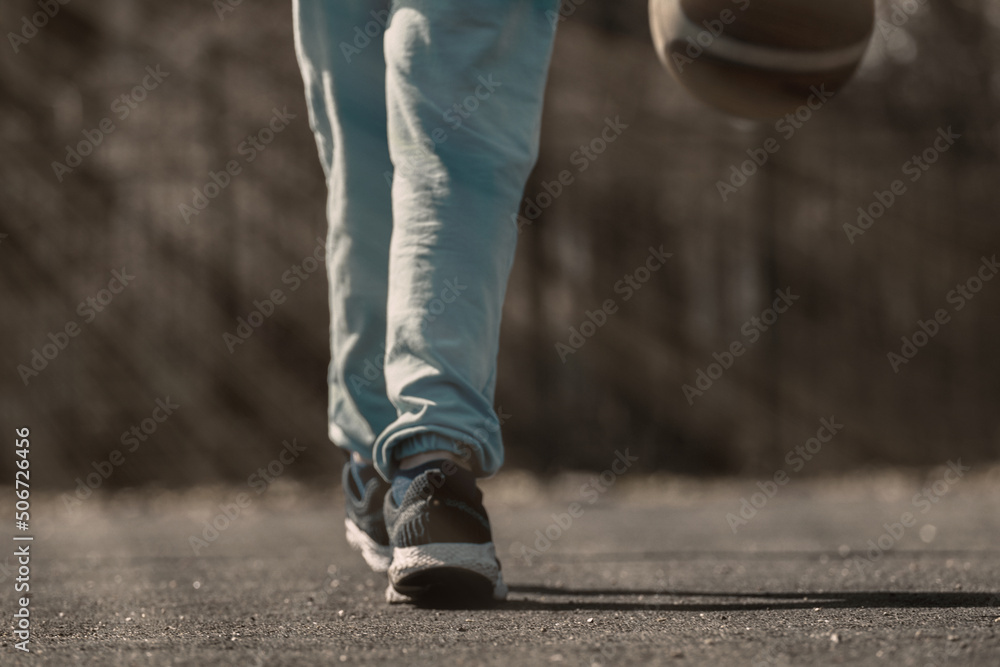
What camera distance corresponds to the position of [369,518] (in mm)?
1934

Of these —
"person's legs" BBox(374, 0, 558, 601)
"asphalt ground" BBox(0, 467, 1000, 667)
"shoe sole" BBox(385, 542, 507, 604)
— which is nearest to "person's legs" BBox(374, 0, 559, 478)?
"person's legs" BBox(374, 0, 558, 601)

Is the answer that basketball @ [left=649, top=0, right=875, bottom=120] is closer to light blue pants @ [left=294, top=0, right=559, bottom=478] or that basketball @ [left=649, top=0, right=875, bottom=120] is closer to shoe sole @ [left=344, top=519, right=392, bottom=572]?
light blue pants @ [left=294, top=0, right=559, bottom=478]

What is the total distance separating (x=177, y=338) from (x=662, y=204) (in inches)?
112

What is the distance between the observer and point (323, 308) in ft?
20.9

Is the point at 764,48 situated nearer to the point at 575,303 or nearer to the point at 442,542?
the point at 442,542

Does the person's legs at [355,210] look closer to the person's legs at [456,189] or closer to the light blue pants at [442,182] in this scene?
the light blue pants at [442,182]

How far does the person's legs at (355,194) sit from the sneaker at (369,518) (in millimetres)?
61

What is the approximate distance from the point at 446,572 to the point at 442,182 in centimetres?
61

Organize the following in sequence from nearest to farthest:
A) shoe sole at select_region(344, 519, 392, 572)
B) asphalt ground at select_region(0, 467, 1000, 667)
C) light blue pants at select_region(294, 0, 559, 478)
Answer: asphalt ground at select_region(0, 467, 1000, 667) → light blue pants at select_region(294, 0, 559, 478) → shoe sole at select_region(344, 519, 392, 572)

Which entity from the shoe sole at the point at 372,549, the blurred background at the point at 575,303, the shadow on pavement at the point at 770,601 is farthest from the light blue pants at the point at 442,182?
the blurred background at the point at 575,303

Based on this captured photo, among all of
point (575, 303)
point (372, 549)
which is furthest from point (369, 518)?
point (575, 303)

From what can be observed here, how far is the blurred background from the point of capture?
21.1 feet

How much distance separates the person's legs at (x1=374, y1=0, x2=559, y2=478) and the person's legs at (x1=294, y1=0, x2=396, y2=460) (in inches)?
6.4

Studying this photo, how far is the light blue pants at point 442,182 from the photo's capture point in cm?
172
